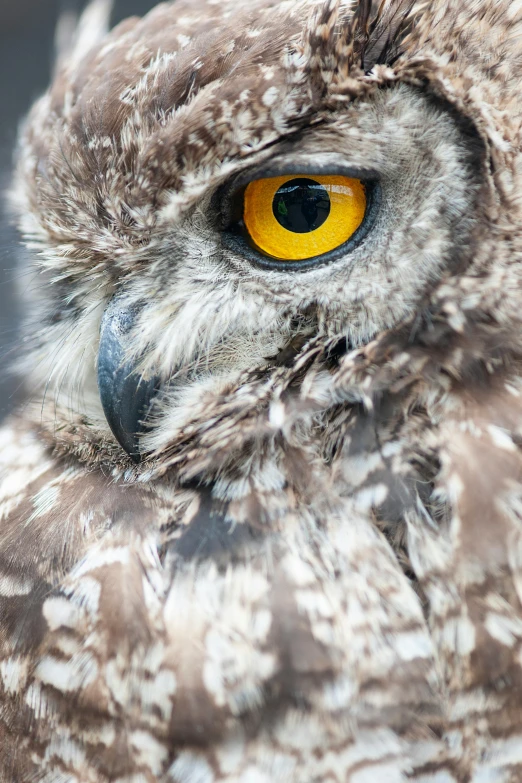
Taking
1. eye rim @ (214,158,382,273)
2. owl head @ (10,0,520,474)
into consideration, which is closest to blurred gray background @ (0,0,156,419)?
owl head @ (10,0,520,474)

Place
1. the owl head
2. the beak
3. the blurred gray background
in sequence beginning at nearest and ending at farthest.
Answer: the owl head → the beak → the blurred gray background

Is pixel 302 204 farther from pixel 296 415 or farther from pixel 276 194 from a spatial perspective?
pixel 296 415

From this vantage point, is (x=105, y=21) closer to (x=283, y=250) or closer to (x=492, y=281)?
(x=283, y=250)

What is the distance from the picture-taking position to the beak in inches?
43.8

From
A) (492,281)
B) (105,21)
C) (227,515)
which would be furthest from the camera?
(105,21)

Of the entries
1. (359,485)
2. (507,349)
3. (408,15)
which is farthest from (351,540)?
(408,15)

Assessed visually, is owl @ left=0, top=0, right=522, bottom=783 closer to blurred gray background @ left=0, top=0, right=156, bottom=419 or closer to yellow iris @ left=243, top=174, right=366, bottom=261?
yellow iris @ left=243, top=174, right=366, bottom=261

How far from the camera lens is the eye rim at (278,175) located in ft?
3.22

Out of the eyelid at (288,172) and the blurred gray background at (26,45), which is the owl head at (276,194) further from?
the blurred gray background at (26,45)

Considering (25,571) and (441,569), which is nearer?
(441,569)

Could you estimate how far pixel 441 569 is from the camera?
0.99 metres

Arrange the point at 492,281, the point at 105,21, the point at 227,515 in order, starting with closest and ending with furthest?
the point at 492,281 < the point at 227,515 < the point at 105,21

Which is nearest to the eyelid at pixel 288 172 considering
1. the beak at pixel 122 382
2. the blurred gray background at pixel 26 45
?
the beak at pixel 122 382

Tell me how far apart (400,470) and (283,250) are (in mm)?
346
